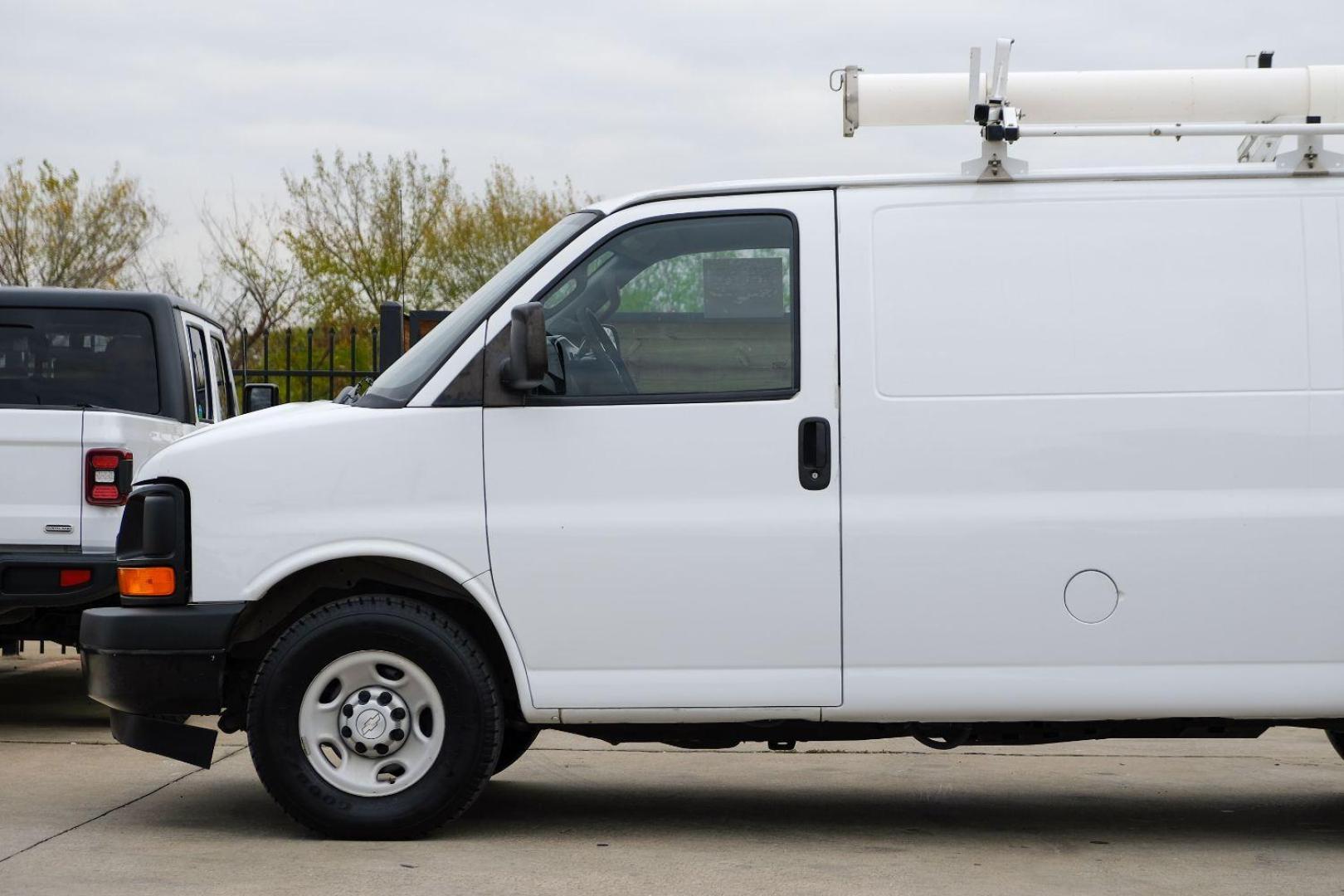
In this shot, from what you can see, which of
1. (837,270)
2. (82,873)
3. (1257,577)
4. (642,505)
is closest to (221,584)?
(82,873)

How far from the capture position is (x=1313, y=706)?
5449 millimetres

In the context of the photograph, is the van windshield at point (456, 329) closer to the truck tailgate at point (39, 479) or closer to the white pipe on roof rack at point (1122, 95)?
the white pipe on roof rack at point (1122, 95)

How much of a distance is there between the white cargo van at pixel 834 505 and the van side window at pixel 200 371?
369cm

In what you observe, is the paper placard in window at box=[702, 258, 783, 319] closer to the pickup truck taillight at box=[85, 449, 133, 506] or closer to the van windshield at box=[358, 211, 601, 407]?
the van windshield at box=[358, 211, 601, 407]

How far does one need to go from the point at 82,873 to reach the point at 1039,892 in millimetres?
2862

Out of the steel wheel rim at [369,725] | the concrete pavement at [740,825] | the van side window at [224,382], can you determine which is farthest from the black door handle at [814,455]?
the van side window at [224,382]

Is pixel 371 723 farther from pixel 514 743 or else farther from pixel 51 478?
pixel 51 478

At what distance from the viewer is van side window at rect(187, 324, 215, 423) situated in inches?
362

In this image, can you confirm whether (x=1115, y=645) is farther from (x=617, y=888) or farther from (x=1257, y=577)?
(x=617, y=888)

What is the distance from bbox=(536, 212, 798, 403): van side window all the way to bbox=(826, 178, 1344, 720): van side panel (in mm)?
276

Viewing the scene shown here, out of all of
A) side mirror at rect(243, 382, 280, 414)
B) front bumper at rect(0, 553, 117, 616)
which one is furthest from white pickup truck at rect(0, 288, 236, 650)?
side mirror at rect(243, 382, 280, 414)

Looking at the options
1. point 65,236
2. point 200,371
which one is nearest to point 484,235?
point 65,236

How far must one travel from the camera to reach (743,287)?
18.4 ft

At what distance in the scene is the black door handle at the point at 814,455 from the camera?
547cm
